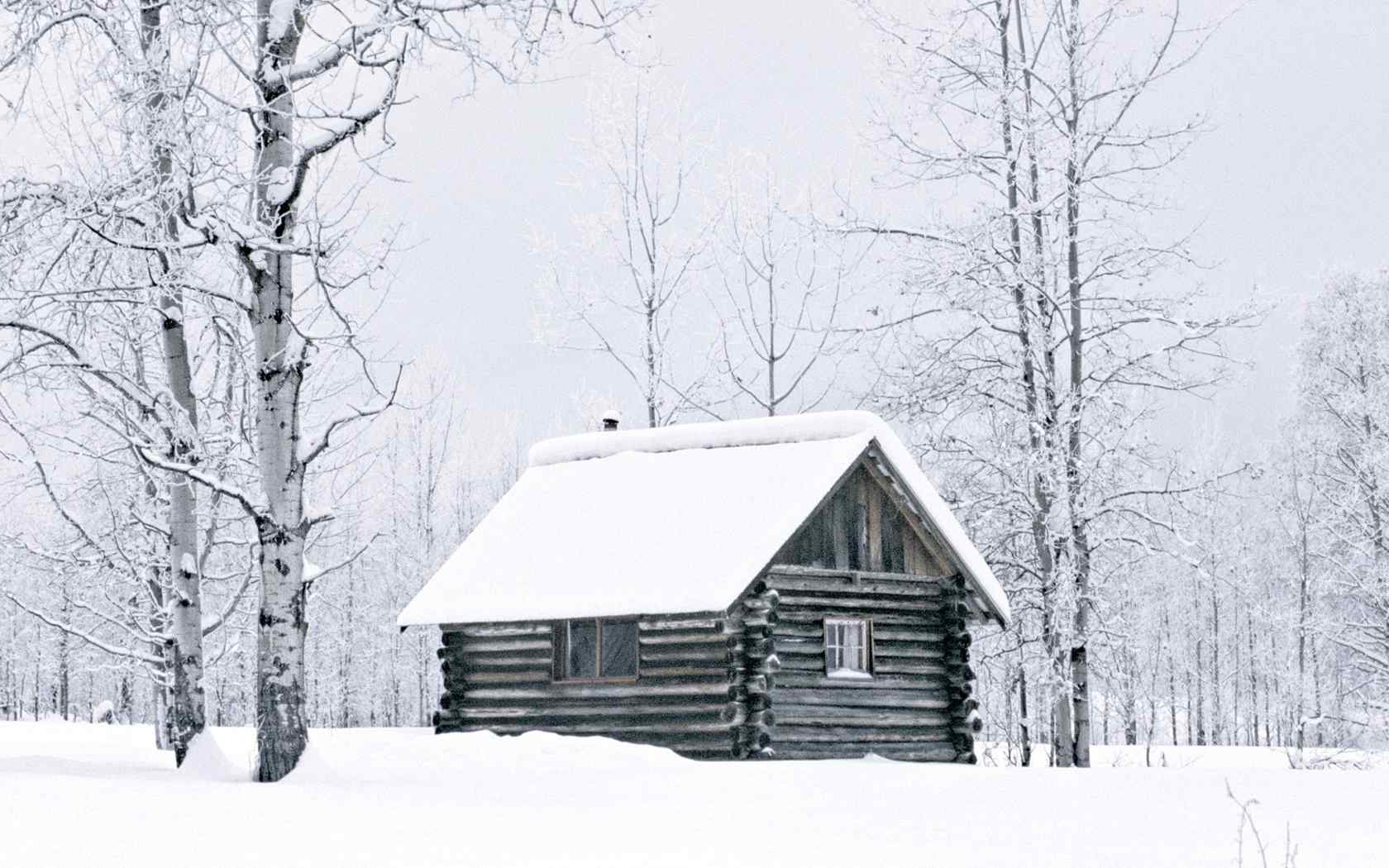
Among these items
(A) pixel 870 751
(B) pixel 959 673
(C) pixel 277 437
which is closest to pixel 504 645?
(A) pixel 870 751

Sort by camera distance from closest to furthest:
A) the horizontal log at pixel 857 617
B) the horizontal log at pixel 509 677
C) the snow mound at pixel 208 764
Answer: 1. the snow mound at pixel 208 764
2. the horizontal log at pixel 857 617
3. the horizontal log at pixel 509 677

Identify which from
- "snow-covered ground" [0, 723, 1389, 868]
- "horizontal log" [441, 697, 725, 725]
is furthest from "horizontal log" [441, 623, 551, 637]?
"snow-covered ground" [0, 723, 1389, 868]

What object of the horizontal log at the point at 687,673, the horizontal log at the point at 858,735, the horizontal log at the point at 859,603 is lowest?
the horizontal log at the point at 858,735

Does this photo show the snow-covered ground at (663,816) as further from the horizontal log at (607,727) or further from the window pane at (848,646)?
the window pane at (848,646)

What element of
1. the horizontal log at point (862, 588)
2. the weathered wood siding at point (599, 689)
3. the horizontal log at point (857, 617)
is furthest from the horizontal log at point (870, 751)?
the horizontal log at point (862, 588)

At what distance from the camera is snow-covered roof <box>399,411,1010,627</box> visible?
19.1m

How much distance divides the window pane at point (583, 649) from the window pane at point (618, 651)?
3.00 feet

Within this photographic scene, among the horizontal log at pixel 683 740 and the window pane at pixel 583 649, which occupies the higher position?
the window pane at pixel 583 649

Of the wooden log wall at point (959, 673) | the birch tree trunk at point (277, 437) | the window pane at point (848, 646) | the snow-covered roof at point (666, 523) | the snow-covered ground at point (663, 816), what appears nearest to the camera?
the snow-covered ground at point (663, 816)

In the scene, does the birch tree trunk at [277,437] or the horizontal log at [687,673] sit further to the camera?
the horizontal log at [687,673]

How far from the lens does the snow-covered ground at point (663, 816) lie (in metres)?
7.96

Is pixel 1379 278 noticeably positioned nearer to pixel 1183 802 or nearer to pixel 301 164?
pixel 1183 802

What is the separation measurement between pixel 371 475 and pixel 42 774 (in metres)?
36.1

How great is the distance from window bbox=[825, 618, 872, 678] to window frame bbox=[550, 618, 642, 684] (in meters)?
2.84
